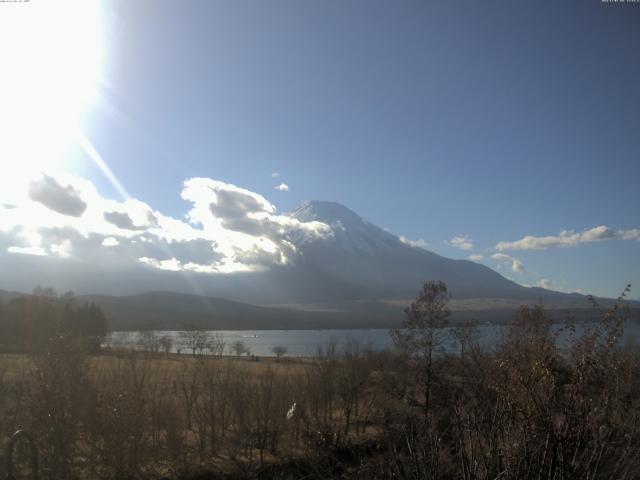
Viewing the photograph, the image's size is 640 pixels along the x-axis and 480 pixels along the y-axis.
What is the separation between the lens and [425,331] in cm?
3256

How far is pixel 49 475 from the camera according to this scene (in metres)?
16.7

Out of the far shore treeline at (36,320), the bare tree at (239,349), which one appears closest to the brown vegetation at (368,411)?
the far shore treeline at (36,320)

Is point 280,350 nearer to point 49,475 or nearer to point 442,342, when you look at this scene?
point 442,342

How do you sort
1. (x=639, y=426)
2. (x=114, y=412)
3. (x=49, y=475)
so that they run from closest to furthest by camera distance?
(x=639, y=426) < (x=49, y=475) < (x=114, y=412)

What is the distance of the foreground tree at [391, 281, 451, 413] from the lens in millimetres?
32031

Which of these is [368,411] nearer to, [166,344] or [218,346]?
[218,346]

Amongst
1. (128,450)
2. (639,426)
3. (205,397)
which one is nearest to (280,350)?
(205,397)

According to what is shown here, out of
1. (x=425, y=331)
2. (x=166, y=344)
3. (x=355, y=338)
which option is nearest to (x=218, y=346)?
(x=166, y=344)

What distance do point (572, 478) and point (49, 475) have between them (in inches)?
631

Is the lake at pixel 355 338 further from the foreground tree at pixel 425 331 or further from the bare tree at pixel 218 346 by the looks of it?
the bare tree at pixel 218 346

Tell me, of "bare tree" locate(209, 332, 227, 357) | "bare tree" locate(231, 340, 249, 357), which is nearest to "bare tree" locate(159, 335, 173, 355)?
"bare tree" locate(209, 332, 227, 357)

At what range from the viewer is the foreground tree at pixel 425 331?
32031 mm

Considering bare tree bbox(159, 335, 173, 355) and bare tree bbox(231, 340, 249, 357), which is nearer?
bare tree bbox(159, 335, 173, 355)

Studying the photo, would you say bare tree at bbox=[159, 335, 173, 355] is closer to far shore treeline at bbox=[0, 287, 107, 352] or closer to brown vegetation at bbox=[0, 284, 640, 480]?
far shore treeline at bbox=[0, 287, 107, 352]
